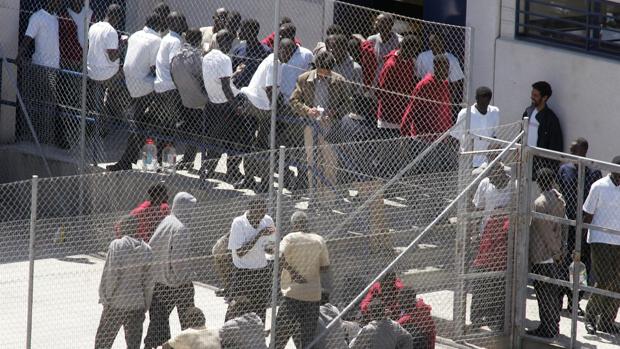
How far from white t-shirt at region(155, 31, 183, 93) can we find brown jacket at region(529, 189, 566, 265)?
14.8 ft

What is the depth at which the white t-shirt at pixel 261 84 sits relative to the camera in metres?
17.0

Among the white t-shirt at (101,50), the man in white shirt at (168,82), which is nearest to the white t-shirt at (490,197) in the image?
the man in white shirt at (168,82)

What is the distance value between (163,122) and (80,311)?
14.8 feet

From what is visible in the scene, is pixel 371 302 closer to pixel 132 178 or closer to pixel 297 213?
pixel 297 213

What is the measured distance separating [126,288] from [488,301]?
156 inches

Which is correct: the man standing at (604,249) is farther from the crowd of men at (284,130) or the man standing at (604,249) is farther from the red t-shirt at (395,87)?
the red t-shirt at (395,87)

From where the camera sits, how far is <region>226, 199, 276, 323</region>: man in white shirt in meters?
14.2

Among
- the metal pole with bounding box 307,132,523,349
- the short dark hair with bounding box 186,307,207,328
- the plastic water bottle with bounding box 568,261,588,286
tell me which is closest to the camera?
the short dark hair with bounding box 186,307,207,328

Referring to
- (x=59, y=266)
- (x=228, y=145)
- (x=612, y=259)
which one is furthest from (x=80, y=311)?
(x=612, y=259)

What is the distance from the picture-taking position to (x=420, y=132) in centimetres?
1645

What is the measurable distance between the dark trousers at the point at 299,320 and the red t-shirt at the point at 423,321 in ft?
2.77

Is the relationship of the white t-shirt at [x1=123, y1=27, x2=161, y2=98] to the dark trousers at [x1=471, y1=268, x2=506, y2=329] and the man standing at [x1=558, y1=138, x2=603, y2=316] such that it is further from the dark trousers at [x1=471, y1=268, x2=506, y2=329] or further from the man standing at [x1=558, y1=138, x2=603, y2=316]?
the man standing at [x1=558, y1=138, x2=603, y2=316]

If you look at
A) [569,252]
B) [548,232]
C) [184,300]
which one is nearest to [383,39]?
[548,232]

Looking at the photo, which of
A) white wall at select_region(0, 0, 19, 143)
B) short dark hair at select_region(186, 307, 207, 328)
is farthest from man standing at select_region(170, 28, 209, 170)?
short dark hair at select_region(186, 307, 207, 328)
